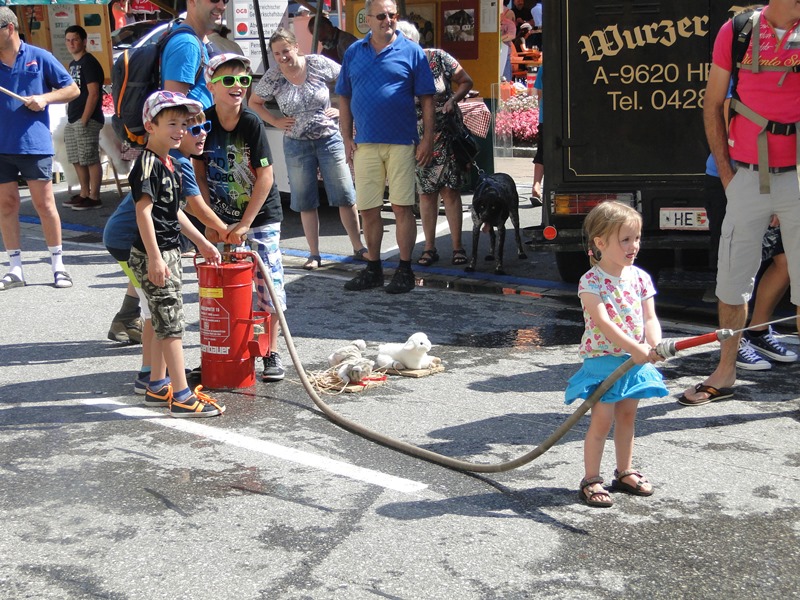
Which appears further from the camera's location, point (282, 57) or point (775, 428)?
point (282, 57)

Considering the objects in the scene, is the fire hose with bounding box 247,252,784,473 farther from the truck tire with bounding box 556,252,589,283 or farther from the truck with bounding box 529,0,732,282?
the truck tire with bounding box 556,252,589,283

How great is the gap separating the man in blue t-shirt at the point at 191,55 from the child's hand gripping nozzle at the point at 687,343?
354cm

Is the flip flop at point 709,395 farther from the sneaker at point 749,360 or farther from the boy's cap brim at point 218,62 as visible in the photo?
the boy's cap brim at point 218,62

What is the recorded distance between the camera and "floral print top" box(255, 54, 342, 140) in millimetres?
8922

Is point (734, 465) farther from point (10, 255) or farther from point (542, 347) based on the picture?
point (10, 255)

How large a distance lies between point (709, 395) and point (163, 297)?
9.10 feet

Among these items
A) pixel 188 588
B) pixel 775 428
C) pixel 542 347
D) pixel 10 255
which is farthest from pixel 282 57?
pixel 188 588

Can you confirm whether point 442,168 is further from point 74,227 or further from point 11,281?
point 74,227

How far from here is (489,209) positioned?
28.6 ft

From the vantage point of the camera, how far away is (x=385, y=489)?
4.53 meters

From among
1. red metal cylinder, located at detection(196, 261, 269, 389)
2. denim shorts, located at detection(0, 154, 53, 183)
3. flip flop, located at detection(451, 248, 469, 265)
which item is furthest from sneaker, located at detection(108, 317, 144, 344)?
flip flop, located at detection(451, 248, 469, 265)

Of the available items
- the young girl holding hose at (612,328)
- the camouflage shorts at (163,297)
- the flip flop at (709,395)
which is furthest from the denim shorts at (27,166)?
the young girl holding hose at (612,328)

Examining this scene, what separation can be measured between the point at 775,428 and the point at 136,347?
3.79 metres

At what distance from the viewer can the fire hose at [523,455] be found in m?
3.75
